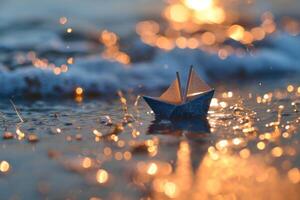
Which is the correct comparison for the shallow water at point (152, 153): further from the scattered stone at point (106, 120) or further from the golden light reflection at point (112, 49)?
the golden light reflection at point (112, 49)

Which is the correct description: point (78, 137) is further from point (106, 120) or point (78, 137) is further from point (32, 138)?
point (106, 120)

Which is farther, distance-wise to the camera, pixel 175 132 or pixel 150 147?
pixel 175 132

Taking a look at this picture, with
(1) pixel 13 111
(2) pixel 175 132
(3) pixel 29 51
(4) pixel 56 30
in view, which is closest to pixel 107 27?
(4) pixel 56 30

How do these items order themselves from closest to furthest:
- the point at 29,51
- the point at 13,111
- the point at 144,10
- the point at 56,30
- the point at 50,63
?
the point at 13,111
the point at 50,63
the point at 29,51
the point at 56,30
the point at 144,10

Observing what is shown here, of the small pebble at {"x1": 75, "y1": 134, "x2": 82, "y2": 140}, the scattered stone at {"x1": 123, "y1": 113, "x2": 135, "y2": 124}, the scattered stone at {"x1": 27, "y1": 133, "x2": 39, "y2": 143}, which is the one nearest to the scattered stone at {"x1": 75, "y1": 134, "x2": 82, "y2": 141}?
Result: the small pebble at {"x1": 75, "y1": 134, "x2": 82, "y2": 140}

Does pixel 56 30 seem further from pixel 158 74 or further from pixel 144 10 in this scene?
pixel 158 74

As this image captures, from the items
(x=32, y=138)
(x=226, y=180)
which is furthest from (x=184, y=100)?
(x=226, y=180)

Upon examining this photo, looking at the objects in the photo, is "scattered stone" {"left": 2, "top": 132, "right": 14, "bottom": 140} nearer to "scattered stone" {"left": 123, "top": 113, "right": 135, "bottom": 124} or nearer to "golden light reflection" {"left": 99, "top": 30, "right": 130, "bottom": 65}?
"scattered stone" {"left": 123, "top": 113, "right": 135, "bottom": 124}
